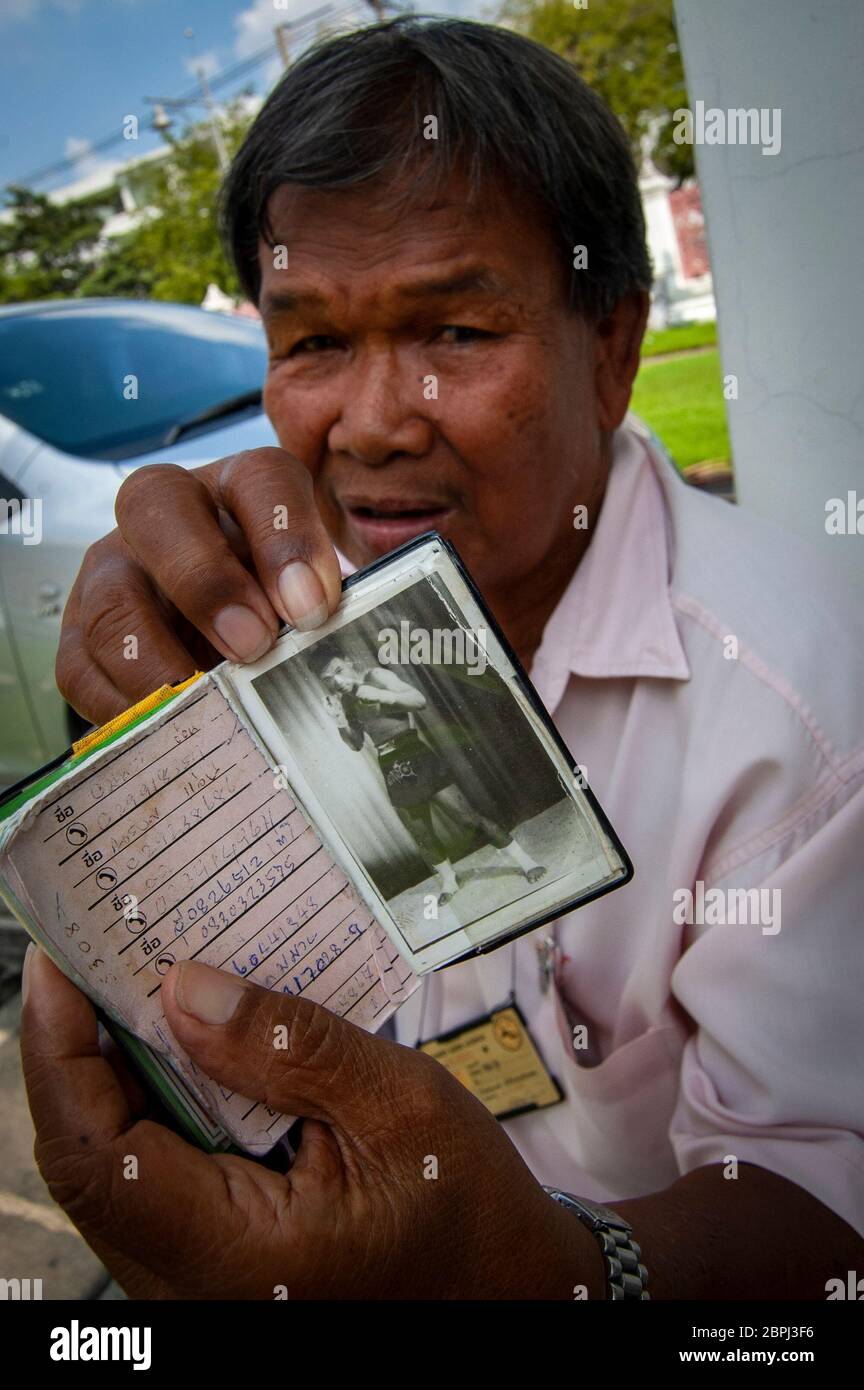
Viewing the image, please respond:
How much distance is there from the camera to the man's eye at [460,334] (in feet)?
4.42

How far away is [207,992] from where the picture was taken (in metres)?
0.78

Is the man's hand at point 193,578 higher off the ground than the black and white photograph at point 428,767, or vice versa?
the man's hand at point 193,578

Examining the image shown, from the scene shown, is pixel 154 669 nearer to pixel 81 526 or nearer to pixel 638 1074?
pixel 638 1074

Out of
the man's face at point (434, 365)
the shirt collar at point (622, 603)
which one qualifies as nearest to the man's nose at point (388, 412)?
the man's face at point (434, 365)

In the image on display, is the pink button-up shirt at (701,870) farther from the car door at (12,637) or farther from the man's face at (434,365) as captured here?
the car door at (12,637)

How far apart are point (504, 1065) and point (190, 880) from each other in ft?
2.79

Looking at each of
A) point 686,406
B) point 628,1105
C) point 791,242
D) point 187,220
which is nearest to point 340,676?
point 628,1105

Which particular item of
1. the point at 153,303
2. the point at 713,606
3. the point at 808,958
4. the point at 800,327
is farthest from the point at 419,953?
the point at 153,303

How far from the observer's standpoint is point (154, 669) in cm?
105

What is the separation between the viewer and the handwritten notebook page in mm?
A: 786

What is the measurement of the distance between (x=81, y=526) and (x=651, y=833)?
1.90 metres

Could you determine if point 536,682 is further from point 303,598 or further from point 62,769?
point 62,769

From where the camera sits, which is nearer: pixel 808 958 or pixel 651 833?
pixel 808 958
